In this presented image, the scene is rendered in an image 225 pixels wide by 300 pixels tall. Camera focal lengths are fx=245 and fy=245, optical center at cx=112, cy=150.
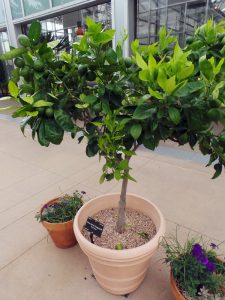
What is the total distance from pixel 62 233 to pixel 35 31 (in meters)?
1.48

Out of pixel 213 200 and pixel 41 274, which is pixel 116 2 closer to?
pixel 213 200

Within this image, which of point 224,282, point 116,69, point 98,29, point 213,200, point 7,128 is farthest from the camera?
point 7,128

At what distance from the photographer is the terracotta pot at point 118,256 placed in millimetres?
1387

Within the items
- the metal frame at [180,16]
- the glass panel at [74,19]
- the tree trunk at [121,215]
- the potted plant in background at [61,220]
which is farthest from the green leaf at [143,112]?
the glass panel at [74,19]

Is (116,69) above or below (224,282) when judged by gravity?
above

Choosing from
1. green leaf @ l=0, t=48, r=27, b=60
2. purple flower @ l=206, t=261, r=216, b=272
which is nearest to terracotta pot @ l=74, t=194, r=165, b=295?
purple flower @ l=206, t=261, r=216, b=272

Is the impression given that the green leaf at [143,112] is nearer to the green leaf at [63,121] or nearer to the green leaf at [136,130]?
the green leaf at [136,130]

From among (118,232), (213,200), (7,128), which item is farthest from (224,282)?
(7,128)

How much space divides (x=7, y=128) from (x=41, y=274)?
4.38 metres

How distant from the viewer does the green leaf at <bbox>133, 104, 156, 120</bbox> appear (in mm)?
864

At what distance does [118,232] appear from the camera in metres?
1.70

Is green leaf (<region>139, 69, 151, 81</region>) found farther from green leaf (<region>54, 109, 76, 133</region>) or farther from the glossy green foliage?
green leaf (<region>54, 109, 76, 133</region>)

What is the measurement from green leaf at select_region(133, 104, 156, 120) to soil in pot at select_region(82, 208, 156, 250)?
978 mm

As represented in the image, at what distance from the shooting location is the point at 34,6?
6266 millimetres
